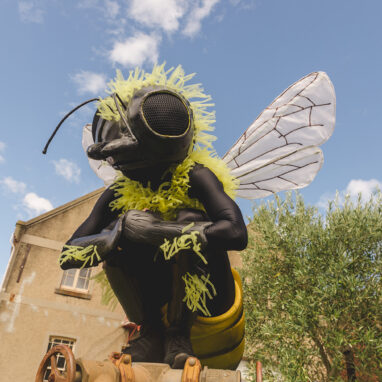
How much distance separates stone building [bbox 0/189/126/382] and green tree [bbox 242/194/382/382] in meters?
4.55

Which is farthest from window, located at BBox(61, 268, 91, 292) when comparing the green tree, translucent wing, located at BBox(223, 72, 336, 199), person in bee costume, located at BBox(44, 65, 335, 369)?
person in bee costume, located at BBox(44, 65, 335, 369)

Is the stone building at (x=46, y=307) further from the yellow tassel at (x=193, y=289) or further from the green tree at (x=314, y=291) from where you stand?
the yellow tassel at (x=193, y=289)

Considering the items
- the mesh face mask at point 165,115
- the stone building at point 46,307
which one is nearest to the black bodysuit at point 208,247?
the mesh face mask at point 165,115

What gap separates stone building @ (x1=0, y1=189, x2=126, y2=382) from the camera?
33.3 feet

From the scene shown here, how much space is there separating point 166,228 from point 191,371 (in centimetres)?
59

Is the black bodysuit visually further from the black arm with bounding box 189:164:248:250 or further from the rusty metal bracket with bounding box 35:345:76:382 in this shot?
the rusty metal bracket with bounding box 35:345:76:382

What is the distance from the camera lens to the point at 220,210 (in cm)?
184

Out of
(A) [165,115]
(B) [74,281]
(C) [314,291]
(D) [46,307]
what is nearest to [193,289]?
(A) [165,115]

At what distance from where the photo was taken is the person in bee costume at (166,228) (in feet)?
5.73

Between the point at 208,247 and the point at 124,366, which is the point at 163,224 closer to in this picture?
the point at 208,247

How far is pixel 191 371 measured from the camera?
4.97 ft

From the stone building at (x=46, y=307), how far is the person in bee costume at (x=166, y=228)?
9571mm

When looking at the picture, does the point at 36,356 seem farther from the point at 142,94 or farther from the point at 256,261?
the point at 142,94

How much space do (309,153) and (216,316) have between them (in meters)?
1.22
